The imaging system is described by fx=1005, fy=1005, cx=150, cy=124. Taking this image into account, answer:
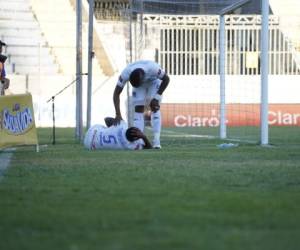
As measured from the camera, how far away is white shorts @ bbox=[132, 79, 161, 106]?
55.7ft

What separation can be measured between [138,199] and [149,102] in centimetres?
928

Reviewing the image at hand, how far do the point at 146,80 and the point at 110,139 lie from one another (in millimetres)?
1219

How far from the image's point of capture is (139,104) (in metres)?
17.1

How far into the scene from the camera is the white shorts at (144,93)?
669 inches

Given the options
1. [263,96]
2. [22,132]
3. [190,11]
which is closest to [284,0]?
[190,11]

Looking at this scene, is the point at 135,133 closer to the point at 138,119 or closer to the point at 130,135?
the point at 130,135

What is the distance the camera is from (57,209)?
7.27 m

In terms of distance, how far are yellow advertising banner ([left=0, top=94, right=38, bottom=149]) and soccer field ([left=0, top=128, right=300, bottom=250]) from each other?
8.58 ft

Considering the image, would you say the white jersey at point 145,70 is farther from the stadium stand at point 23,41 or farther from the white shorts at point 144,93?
the stadium stand at point 23,41

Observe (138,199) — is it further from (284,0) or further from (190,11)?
(284,0)

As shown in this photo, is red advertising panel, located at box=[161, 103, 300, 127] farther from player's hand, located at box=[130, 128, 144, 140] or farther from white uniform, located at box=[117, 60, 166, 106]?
player's hand, located at box=[130, 128, 144, 140]

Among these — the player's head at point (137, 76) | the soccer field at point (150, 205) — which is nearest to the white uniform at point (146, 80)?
the player's head at point (137, 76)

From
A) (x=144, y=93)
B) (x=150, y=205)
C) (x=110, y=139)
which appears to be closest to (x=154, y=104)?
(x=144, y=93)

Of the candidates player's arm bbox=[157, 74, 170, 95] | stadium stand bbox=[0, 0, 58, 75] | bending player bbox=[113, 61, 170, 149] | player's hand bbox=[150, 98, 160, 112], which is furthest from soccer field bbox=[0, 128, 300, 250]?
stadium stand bbox=[0, 0, 58, 75]
